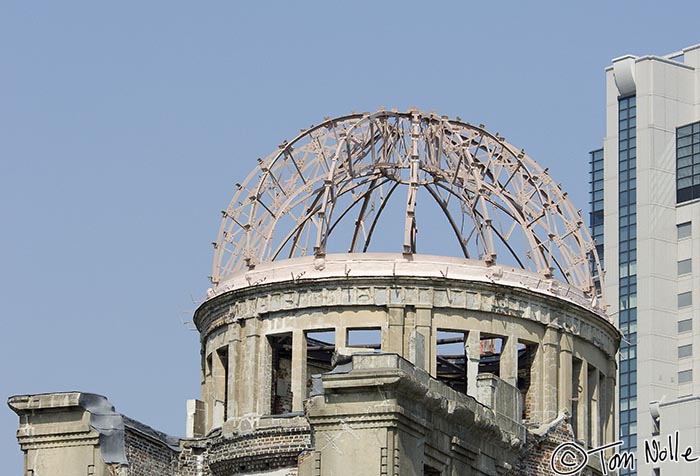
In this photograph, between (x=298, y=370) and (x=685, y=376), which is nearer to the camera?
(x=298, y=370)

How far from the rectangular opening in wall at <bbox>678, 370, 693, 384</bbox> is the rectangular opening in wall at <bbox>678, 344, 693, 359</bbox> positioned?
1469 mm

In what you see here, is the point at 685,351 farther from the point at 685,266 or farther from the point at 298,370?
the point at 298,370

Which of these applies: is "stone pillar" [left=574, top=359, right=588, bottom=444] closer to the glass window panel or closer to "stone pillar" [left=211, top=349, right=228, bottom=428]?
"stone pillar" [left=211, top=349, right=228, bottom=428]

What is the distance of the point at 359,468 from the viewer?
46812 millimetres

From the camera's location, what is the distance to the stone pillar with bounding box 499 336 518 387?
56.2 m

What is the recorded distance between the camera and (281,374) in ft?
192

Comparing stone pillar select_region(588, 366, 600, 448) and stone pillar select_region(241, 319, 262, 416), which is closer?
stone pillar select_region(241, 319, 262, 416)

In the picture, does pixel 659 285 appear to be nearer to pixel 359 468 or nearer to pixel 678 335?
pixel 678 335

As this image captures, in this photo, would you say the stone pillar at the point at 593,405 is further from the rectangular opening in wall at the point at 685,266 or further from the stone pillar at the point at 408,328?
the rectangular opening in wall at the point at 685,266

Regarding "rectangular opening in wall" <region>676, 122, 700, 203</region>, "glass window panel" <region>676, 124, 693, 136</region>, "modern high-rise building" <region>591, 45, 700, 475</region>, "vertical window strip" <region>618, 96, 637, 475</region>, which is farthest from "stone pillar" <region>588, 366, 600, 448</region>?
"glass window panel" <region>676, 124, 693, 136</region>

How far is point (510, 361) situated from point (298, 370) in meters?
5.64

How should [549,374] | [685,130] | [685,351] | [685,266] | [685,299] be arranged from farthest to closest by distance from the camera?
[685,130] → [685,266] → [685,299] → [685,351] → [549,374]

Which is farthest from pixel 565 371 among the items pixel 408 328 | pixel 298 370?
pixel 298 370

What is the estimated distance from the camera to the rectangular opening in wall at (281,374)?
187 ft
